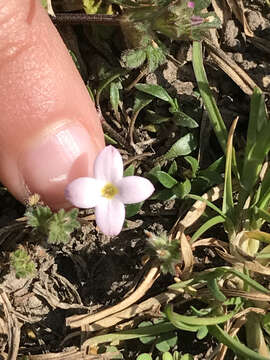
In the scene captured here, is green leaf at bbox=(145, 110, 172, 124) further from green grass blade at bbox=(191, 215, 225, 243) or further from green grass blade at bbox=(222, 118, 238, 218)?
green grass blade at bbox=(191, 215, 225, 243)

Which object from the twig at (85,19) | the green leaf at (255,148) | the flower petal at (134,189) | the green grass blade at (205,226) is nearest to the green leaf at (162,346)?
the green grass blade at (205,226)

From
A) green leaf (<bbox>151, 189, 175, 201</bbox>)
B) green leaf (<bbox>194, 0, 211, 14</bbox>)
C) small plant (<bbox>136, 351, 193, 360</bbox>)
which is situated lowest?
small plant (<bbox>136, 351, 193, 360</bbox>)

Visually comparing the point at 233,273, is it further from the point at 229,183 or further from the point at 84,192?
the point at 84,192

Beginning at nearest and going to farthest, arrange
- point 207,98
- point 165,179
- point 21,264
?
point 21,264
point 165,179
point 207,98

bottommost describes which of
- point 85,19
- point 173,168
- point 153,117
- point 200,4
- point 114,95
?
point 173,168

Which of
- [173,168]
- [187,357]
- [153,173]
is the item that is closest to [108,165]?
[153,173]

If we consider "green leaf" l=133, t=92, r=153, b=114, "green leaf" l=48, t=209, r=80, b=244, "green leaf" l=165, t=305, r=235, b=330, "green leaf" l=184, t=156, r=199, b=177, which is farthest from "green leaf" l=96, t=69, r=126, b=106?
"green leaf" l=165, t=305, r=235, b=330

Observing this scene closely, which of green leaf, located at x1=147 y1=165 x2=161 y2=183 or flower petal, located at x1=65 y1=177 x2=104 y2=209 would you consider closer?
flower petal, located at x1=65 y1=177 x2=104 y2=209
